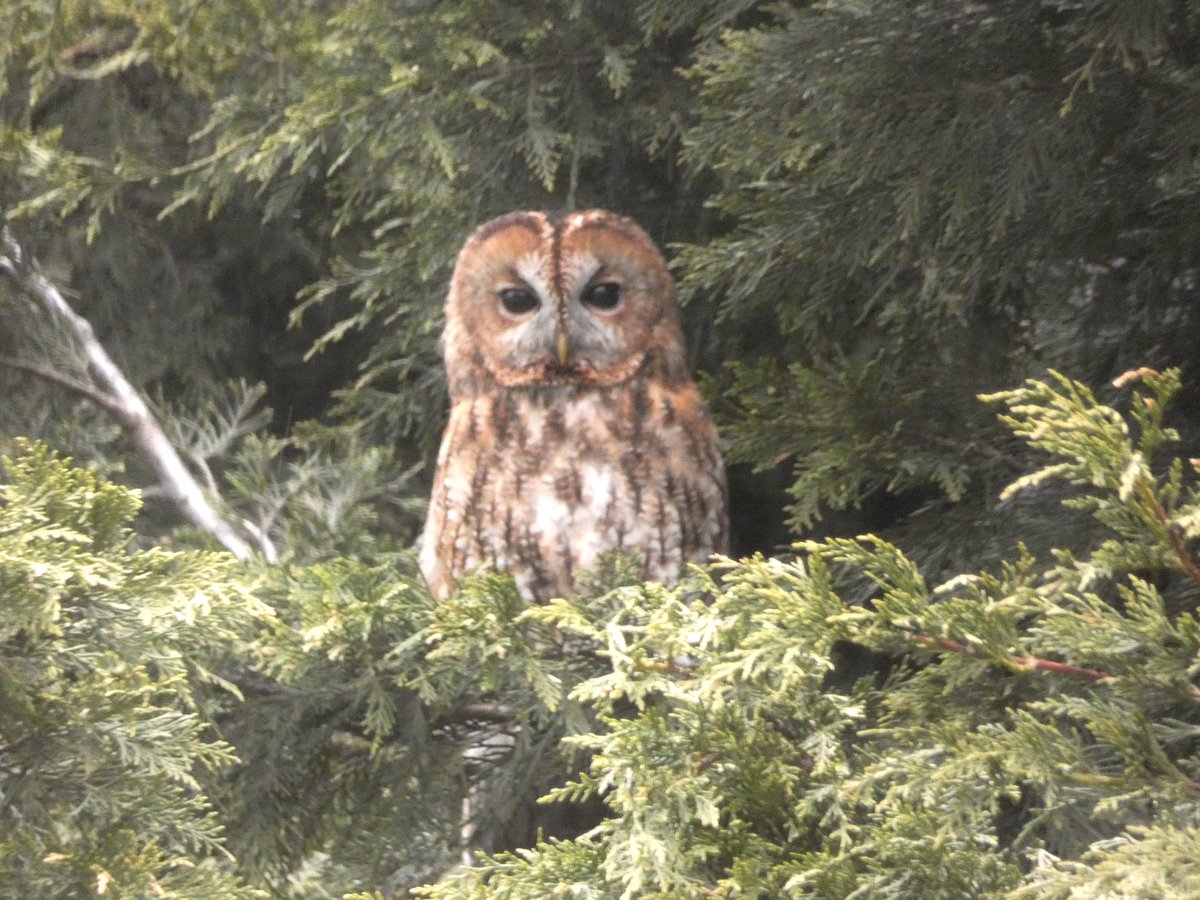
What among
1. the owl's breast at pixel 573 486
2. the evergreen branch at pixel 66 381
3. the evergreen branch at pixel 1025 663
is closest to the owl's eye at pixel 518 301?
the owl's breast at pixel 573 486

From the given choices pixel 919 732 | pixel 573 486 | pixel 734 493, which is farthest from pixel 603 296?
pixel 919 732

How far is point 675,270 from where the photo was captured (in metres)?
2.62

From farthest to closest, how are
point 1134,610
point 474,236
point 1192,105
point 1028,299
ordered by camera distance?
point 474,236, point 1028,299, point 1192,105, point 1134,610

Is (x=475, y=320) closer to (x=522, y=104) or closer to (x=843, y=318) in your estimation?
(x=522, y=104)

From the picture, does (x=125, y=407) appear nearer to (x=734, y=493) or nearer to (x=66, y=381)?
(x=66, y=381)

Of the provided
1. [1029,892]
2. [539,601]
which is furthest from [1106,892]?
[539,601]

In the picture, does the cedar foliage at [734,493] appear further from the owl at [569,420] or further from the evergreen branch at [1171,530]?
the owl at [569,420]

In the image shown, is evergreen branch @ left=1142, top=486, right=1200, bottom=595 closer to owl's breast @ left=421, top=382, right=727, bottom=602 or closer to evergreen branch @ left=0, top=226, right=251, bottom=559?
owl's breast @ left=421, top=382, right=727, bottom=602

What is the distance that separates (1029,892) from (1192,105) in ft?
3.40

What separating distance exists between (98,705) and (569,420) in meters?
1.02

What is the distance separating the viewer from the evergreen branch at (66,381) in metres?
2.40

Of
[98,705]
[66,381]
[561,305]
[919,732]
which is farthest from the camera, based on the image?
[66,381]

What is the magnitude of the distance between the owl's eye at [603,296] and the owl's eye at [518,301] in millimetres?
97

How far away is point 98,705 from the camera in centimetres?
147
